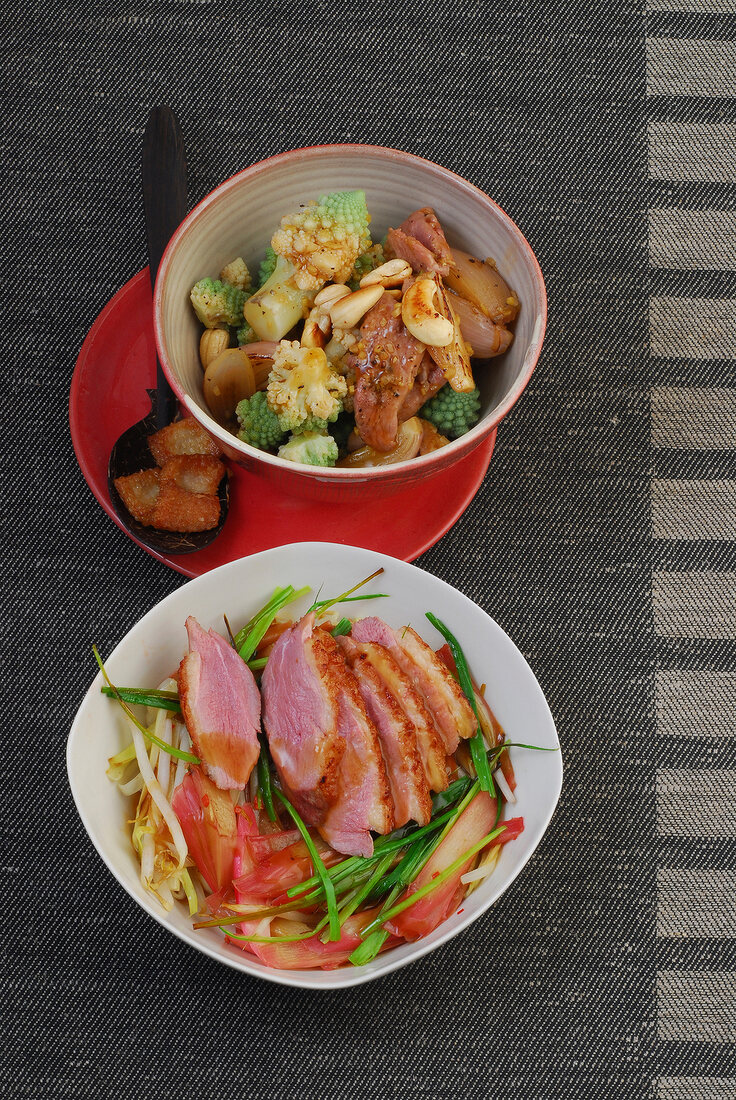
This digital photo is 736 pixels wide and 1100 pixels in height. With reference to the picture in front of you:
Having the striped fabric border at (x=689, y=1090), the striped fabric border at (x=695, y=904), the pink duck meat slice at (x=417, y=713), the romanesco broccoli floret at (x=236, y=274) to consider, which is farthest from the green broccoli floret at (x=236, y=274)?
the striped fabric border at (x=689, y=1090)

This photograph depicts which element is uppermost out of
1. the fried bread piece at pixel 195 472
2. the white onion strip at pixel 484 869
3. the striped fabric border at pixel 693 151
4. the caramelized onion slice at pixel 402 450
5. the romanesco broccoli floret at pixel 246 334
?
the striped fabric border at pixel 693 151

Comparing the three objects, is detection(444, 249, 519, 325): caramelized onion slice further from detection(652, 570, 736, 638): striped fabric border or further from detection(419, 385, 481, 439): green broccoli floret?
detection(652, 570, 736, 638): striped fabric border

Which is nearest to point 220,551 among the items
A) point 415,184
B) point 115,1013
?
point 415,184

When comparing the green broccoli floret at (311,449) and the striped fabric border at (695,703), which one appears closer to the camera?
the green broccoli floret at (311,449)

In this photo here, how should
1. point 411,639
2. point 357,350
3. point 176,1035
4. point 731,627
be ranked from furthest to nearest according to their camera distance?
point 731,627 < point 176,1035 < point 411,639 < point 357,350

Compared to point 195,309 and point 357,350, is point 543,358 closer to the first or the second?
point 357,350

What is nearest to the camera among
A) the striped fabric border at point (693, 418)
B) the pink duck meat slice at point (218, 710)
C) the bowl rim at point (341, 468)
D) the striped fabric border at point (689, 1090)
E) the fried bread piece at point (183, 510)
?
the bowl rim at point (341, 468)

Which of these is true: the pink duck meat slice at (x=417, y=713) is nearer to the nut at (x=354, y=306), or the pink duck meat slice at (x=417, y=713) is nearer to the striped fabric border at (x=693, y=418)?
the nut at (x=354, y=306)
